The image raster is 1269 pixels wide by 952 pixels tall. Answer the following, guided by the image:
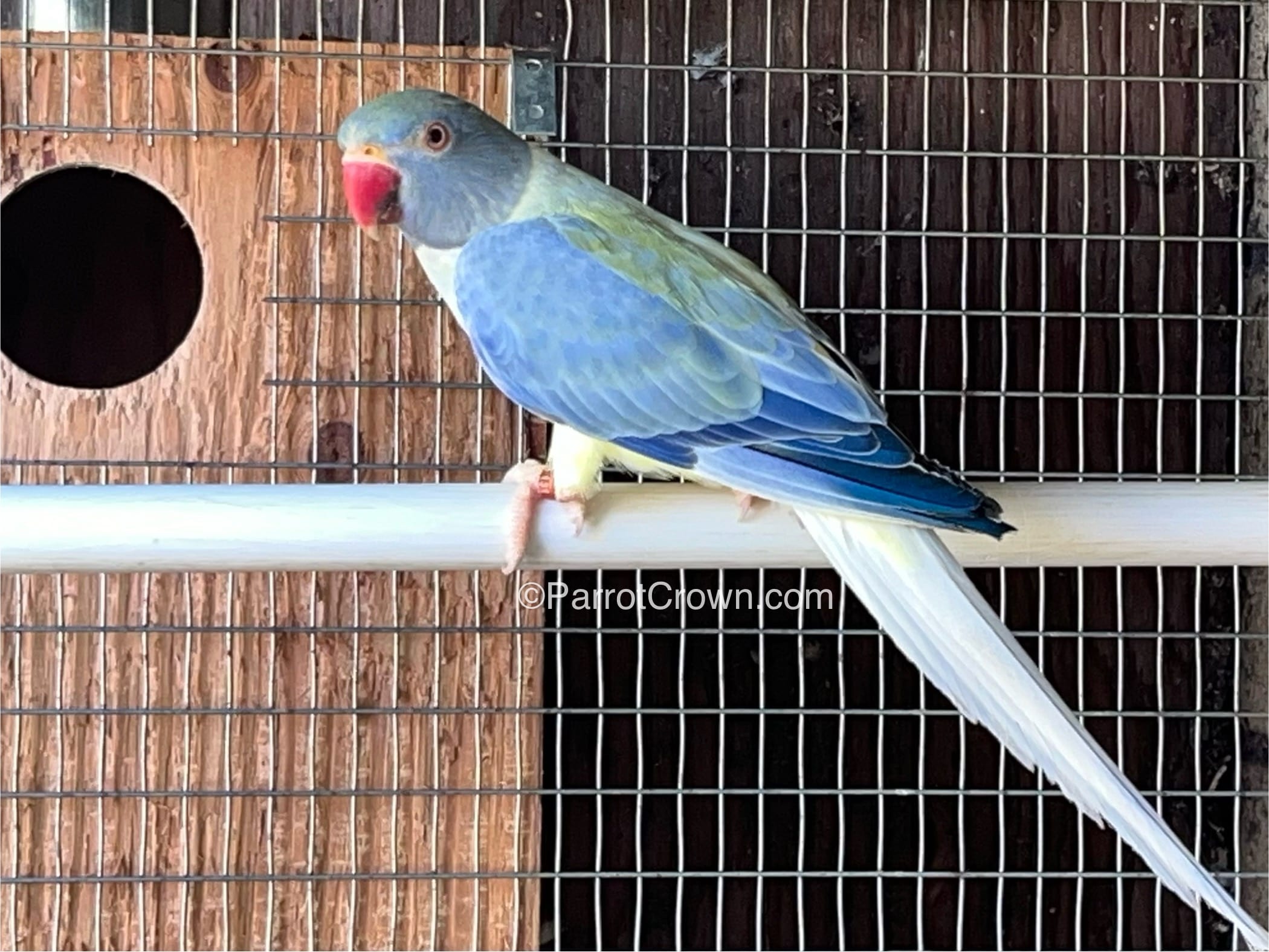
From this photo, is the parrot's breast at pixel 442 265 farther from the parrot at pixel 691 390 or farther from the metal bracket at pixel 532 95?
the metal bracket at pixel 532 95

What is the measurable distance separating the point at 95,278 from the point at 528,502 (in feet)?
2.46

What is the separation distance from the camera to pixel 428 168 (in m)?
0.86

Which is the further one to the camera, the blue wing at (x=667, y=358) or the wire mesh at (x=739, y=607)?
the wire mesh at (x=739, y=607)

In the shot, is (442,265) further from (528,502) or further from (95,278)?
(95,278)

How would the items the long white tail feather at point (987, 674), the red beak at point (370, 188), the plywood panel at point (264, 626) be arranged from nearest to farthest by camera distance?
the long white tail feather at point (987, 674) < the red beak at point (370, 188) < the plywood panel at point (264, 626)

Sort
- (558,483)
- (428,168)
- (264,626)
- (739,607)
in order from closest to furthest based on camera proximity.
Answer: (558,483), (428,168), (264,626), (739,607)

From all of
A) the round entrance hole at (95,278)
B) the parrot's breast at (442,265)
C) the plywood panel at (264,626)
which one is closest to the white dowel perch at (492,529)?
the parrot's breast at (442,265)

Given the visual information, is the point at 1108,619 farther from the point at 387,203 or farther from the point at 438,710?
the point at 387,203

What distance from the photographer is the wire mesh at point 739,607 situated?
1.09 m

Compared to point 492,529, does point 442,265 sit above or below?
above

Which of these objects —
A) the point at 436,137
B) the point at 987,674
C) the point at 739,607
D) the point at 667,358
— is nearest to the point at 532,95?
the point at 436,137

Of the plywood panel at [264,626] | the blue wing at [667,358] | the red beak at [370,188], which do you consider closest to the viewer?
the blue wing at [667,358]

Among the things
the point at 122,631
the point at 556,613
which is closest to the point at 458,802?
the point at 556,613

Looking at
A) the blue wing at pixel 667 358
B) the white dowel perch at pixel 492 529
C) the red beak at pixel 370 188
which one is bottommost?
the white dowel perch at pixel 492 529
